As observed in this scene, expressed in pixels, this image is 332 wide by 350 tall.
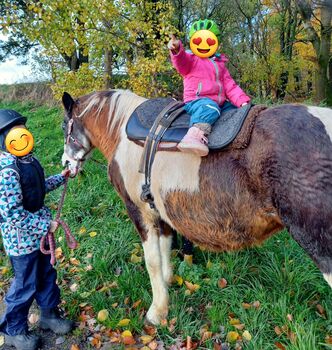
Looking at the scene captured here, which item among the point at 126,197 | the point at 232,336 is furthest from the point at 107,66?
the point at 232,336

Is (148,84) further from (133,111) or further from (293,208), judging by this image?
(293,208)

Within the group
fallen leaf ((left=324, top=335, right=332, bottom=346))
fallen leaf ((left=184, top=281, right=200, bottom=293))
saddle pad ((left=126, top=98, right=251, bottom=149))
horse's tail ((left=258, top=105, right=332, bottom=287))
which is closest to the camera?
horse's tail ((left=258, top=105, right=332, bottom=287))

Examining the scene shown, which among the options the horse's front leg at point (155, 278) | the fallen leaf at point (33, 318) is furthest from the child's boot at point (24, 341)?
the horse's front leg at point (155, 278)

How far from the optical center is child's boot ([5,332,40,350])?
2941 mm

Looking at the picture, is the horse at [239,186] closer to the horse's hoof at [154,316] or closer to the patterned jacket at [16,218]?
the horse's hoof at [154,316]

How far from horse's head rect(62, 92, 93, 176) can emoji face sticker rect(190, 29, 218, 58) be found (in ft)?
4.94

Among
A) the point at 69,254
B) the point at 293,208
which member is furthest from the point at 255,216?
the point at 69,254

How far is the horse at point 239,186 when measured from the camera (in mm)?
1982

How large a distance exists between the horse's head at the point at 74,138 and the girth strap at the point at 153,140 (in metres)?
1.11

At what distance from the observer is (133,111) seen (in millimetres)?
3158

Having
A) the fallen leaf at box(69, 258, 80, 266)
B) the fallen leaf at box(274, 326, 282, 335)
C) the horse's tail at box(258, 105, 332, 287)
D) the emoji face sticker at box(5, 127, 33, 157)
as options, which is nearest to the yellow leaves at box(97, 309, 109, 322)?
the fallen leaf at box(69, 258, 80, 266)

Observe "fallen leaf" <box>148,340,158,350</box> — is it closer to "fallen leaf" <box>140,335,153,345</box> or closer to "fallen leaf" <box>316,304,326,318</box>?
"fallen leaf" <box>140,335,153,345</box>

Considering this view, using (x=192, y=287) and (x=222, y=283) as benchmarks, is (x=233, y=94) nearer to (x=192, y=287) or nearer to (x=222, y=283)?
(x=222, y=283)

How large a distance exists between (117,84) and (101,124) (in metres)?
3.70
